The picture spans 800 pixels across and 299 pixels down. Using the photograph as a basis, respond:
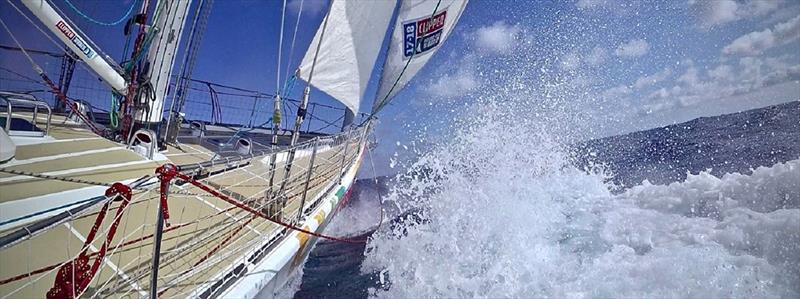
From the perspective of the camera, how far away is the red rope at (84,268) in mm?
1562

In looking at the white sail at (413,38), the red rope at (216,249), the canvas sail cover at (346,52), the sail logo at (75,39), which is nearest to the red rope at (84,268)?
the red rope at (216,249)

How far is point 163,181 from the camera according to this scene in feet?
5.20

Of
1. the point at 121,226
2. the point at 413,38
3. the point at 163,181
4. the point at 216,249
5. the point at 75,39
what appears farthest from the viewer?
the point at 413,38

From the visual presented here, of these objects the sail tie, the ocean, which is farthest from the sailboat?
the ocean

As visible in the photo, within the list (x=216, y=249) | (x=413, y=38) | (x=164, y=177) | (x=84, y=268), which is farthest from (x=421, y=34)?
(x=84, y=268)

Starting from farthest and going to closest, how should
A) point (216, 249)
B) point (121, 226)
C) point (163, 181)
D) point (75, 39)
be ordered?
point (75, 39) → point (216, 249) → point (121, 226) → point (163, 181)

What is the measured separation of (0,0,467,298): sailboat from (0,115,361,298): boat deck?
0.04ft

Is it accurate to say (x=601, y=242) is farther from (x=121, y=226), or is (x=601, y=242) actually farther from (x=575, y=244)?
(x=121, y=226)

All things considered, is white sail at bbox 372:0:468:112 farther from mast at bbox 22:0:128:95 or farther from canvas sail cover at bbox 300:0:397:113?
mast at bbox 22:0:128:95

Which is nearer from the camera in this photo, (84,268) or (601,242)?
(84,268)

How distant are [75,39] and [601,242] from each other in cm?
817

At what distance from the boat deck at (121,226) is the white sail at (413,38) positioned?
2.32m

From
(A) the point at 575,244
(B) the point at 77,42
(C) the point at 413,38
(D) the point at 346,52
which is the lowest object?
(A) the point at 575,244

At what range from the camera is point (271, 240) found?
3213mm
